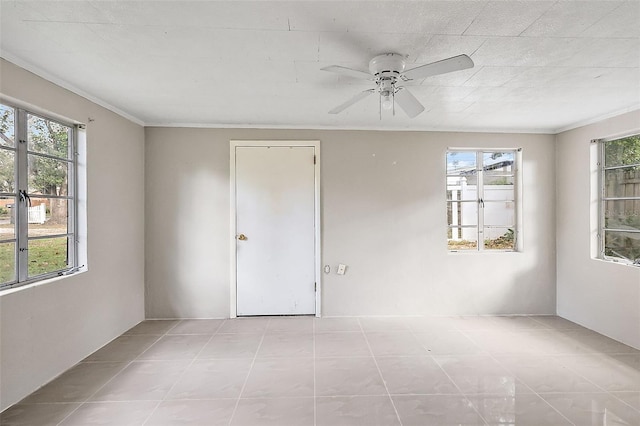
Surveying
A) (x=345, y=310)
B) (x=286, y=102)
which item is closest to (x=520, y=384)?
(x=345, y=310)

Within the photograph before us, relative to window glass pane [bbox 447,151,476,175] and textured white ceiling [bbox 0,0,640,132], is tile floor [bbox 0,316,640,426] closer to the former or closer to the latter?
window glass pane [bbox 447,151,476,175]

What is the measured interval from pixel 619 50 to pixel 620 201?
196 cm

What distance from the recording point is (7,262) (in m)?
2.09

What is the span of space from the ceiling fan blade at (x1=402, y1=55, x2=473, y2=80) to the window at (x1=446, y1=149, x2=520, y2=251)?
2.29 meters

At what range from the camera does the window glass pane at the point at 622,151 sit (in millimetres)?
3047

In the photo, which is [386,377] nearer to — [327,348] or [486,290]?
[327,348]

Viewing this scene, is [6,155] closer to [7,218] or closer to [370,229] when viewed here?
[7,218]

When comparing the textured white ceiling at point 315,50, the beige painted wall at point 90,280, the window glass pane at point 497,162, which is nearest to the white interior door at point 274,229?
the textured white ceiling at point 315,50

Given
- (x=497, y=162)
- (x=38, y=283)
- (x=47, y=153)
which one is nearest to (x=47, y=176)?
(x=47, y=153)

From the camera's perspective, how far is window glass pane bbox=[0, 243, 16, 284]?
2.05 meters

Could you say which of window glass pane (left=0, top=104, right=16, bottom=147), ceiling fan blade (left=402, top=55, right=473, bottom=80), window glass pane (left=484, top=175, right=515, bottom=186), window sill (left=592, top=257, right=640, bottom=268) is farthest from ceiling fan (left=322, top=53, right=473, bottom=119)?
window sill (left=592, top=257, right=640, bottom=268)

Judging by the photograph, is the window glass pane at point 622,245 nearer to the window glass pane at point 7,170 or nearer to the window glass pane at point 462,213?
the window glass pane at point 462,213

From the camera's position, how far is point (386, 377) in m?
2.37

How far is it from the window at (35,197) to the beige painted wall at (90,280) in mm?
120
